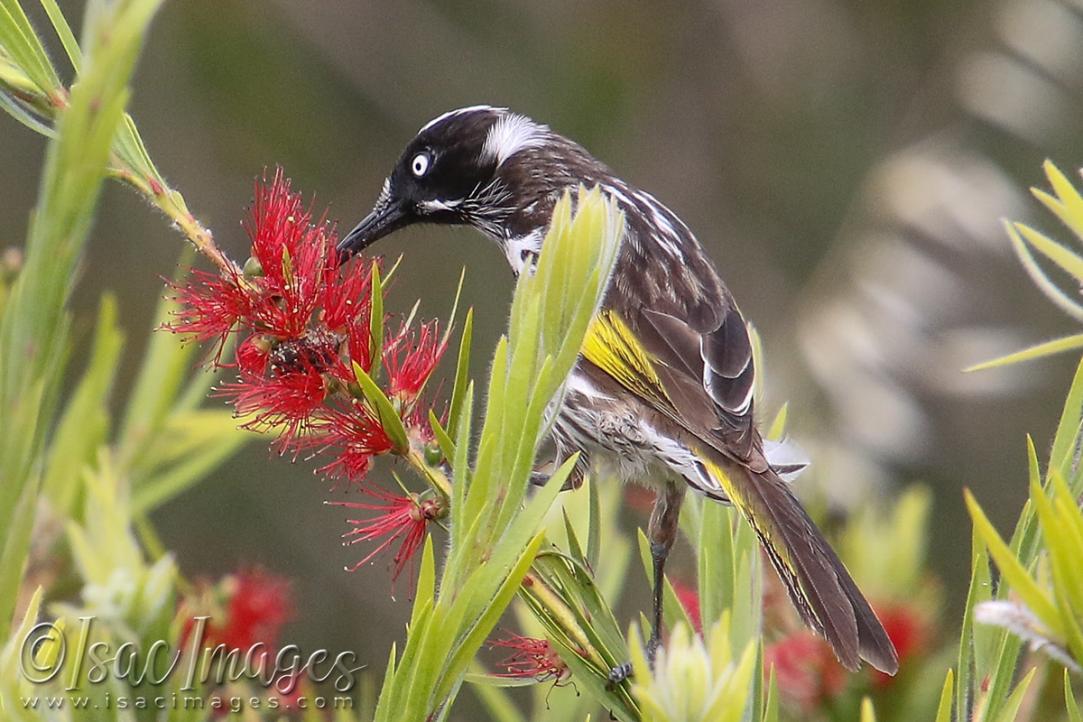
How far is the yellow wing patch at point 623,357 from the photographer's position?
231 cm

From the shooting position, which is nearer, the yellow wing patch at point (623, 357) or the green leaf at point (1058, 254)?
the green leaf at point (1058, 254)

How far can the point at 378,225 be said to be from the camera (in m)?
2.82

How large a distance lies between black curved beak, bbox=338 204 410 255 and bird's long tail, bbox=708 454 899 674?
0.99m

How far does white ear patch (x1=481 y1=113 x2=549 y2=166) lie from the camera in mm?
3047

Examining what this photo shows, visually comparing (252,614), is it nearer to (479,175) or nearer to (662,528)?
(662,528)

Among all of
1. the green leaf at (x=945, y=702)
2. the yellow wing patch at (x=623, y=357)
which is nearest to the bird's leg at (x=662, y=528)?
the yellow wing patch at (x=623, y=357)

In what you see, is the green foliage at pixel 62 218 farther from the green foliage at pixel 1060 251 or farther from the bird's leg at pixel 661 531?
the bird's leg at pixel 661 531

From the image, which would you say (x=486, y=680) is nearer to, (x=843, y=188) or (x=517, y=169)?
(x=517, y=169)

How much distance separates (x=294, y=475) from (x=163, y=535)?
0.69 metres

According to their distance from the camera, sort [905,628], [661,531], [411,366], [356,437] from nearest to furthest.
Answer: [356,437] → [411,366] → [905,628] → [661,531]

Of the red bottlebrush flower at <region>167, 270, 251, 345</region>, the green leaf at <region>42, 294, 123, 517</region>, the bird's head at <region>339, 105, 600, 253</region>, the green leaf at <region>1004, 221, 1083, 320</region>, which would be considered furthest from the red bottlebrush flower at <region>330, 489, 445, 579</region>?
the bird's head at <region>339, 105, 600, 253</region>

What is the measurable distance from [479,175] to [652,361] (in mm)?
854

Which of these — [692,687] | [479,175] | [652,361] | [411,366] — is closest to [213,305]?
[411,366]

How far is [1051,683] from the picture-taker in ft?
4.28
